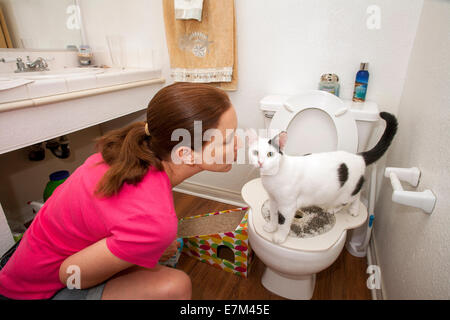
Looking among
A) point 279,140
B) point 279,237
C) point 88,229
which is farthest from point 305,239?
point 88,229

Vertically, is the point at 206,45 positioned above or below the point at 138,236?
above

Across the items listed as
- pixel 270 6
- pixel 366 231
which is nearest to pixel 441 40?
pixel 270 6

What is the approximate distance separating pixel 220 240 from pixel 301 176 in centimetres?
47

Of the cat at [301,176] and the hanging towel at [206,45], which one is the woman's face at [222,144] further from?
the hanging towel at [206,45]

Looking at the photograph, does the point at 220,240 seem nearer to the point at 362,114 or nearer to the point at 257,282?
the point at 257,282

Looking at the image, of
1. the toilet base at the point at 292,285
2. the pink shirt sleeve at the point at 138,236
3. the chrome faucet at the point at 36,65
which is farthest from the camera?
the chrome faucet at the point at 36,65

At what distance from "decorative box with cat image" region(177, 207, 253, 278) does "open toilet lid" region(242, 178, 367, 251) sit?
0.38 feet

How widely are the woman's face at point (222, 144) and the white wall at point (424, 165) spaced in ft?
1.46

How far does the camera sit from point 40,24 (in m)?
1.31

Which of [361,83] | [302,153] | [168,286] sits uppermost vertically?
[361,83]

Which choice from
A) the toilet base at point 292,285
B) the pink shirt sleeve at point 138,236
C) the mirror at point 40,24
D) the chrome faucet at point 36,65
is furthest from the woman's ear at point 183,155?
the mirror at point 40,24

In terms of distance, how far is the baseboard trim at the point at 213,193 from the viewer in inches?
58.0

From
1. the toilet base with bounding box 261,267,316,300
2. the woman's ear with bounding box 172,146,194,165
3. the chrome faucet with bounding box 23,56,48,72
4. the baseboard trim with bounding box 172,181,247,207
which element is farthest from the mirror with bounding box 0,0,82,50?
the toilet base with bounding box 261,267,316,300
